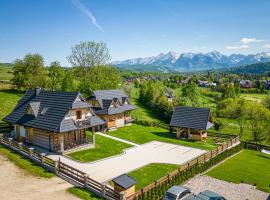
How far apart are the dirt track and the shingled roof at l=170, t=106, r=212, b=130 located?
2378cm

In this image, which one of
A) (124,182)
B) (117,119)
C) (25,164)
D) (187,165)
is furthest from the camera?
(117,119)

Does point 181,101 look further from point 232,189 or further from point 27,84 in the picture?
point 232,189

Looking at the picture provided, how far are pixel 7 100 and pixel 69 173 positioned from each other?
1552 inches

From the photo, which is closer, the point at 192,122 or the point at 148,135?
the point at 192,122

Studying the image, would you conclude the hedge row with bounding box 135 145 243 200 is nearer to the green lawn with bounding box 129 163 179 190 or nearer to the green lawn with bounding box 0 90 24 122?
the green lawn with bounding box 129 163 179 190

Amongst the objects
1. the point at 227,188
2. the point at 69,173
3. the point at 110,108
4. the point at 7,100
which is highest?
the point at 7,100

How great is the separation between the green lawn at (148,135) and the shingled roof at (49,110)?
7958mm

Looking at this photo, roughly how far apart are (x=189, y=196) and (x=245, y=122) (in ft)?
118

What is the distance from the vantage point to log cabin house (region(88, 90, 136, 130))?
148 feet

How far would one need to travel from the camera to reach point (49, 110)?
109 ft

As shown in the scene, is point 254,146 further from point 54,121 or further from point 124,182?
point 54,121

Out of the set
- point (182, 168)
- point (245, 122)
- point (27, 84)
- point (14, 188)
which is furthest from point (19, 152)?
point (245, 122)

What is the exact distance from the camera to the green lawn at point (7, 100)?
2016 inches

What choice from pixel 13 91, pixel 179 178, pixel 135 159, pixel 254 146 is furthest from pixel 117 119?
pixel 13 91
